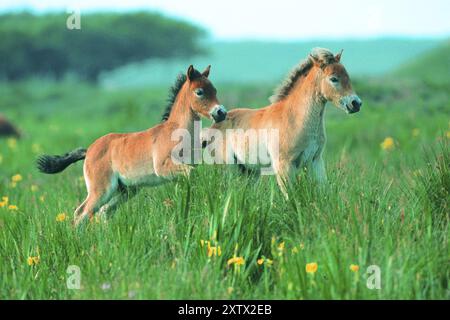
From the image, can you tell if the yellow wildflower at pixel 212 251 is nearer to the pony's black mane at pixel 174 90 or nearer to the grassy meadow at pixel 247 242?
the grassy meadow at pixel 247 242

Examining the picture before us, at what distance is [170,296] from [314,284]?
108 cm

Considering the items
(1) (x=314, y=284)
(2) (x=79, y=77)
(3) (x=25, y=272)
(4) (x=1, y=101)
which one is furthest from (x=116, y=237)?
(2) (x=79, y=77)

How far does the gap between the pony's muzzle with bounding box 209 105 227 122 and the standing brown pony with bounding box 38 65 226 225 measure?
0.01 m

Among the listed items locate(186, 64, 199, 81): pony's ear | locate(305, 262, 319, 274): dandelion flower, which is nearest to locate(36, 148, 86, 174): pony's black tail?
locate(186, 64, 199, 81): pony's ear

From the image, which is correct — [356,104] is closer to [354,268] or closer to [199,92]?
[199,92]

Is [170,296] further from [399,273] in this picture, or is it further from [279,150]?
[279,150]

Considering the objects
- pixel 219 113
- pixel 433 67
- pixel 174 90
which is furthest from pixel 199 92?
pixel 433 67

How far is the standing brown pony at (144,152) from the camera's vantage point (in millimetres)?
9328

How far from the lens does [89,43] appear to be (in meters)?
68.1

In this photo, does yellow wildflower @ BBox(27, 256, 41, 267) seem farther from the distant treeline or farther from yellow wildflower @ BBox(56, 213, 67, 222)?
the distant treeline

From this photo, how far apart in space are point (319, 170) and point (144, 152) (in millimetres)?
1973

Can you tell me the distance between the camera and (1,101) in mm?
43406

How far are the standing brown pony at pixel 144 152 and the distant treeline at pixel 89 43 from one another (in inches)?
2264

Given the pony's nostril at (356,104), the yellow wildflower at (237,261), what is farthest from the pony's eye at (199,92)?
the yellow wildflower at (237,261)
